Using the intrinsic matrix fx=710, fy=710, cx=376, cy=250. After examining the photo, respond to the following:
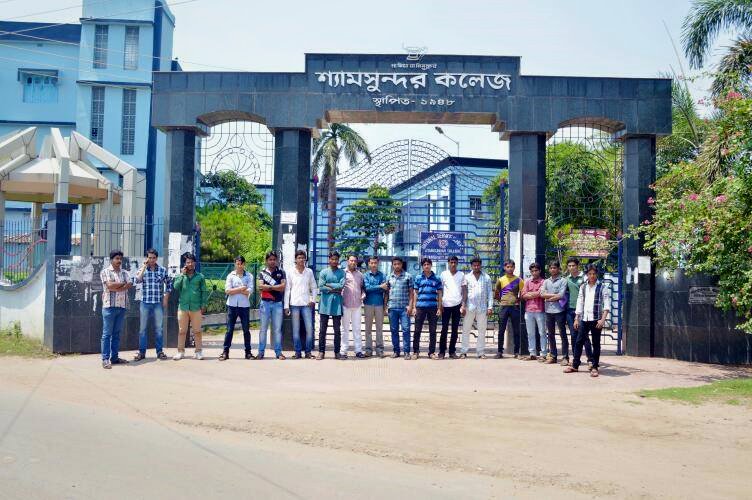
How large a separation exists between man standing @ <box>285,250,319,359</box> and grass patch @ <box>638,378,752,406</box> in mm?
5607

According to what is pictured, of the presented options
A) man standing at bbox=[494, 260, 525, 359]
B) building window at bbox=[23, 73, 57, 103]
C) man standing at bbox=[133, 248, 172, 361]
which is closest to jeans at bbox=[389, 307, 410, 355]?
man standing at bbox=[494, 260, 525, 359]

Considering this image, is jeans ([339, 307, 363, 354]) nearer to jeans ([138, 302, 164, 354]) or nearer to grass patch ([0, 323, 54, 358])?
jeans ([138, 302, 164, 354])

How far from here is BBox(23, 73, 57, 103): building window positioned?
32.9 metres

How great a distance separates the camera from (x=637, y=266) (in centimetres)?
1346

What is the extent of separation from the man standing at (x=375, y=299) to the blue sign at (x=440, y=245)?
5.86 ft

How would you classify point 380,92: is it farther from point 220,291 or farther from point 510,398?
point 220,291

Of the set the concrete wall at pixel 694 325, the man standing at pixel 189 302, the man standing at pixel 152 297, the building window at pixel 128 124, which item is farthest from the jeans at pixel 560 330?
the building window at pixel 128 124

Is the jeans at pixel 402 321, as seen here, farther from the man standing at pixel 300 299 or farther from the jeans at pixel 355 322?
the man standing at pixel 300 299

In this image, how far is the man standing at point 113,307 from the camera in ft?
36.6

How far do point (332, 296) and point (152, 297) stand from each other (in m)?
3.04

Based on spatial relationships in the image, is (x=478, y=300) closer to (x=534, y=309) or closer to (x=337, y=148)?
(x=534, y=309)

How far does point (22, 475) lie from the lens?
5430 mm

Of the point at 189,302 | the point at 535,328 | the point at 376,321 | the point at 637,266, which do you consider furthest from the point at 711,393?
the point at 189,302

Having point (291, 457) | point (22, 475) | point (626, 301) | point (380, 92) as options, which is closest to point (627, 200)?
point (626, 301)
